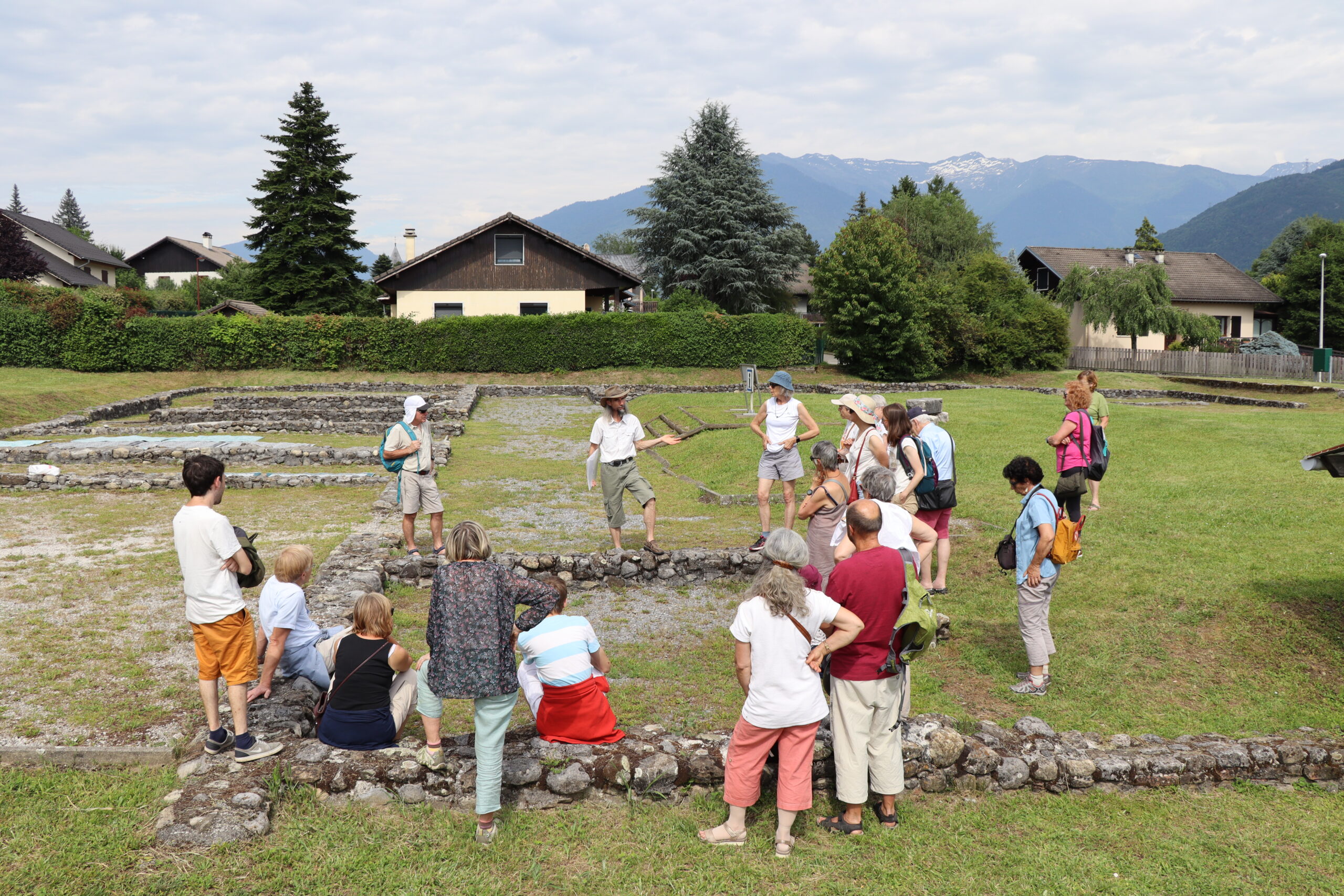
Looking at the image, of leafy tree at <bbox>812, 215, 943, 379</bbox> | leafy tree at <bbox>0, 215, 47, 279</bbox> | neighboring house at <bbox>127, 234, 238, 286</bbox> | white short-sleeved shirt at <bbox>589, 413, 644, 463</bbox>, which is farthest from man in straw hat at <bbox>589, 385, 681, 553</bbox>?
neighboring house at <bbox>127, 234, 238, 286</bbox>

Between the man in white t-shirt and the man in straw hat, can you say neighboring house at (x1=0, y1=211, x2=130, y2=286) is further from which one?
the man in white t-shirt

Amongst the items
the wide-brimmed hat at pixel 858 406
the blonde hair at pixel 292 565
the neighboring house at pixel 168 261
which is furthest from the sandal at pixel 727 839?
the neighboring house at pixel 168 261

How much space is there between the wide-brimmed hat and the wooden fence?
123 ft

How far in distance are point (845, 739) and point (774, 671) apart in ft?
2.30

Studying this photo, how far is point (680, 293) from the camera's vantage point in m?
42.8

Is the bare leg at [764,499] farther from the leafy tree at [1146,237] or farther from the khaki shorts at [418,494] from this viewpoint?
the leafy tree at [1146,237]

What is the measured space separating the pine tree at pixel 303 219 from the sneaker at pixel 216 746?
1780 inches

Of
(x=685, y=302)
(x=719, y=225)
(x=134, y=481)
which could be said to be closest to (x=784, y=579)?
(x=134, y=481)

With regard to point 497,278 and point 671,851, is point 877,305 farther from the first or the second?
point 671,851

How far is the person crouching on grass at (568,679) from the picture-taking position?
5.13m

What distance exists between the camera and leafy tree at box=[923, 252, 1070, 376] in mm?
39906

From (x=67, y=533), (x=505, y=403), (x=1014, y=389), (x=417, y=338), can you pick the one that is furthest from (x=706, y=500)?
(x=417, y=338)

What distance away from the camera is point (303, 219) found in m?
46.1

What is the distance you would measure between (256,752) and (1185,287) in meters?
61.2
